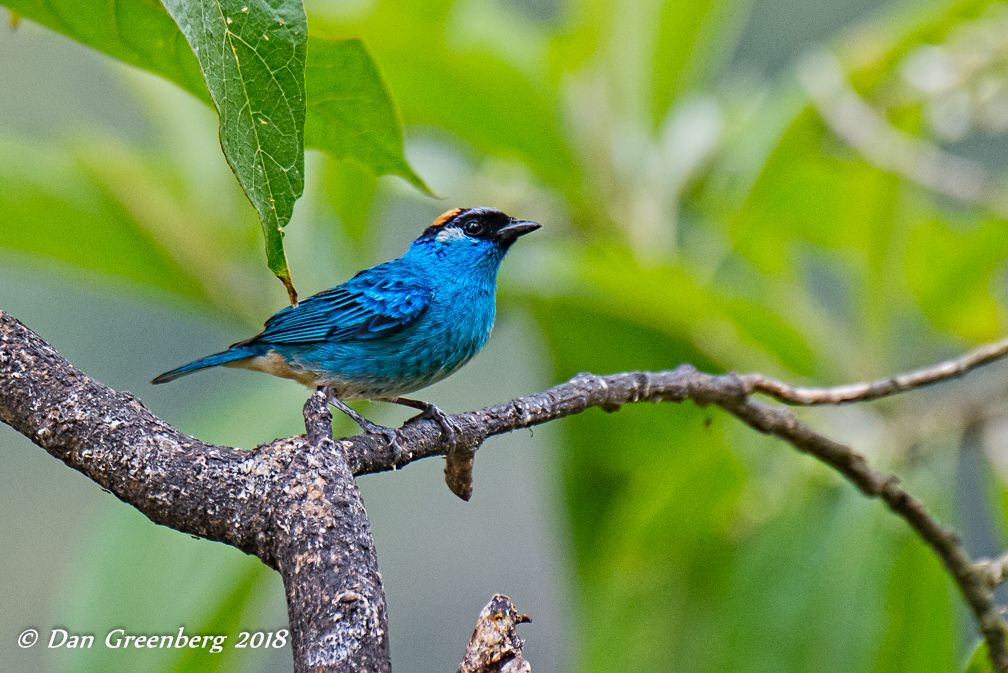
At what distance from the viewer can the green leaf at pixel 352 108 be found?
4.07ft

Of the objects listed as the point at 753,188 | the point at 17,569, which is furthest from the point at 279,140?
the point at 17,569

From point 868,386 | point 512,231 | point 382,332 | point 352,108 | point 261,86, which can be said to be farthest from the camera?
point 512,231

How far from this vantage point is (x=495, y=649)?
0.97 m

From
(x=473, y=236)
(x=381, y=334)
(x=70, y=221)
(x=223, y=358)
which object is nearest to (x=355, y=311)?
(x=381, y=334)

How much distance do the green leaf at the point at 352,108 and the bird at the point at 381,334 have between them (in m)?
0.74

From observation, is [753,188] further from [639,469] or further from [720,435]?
[639,469]

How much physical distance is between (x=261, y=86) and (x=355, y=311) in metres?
1.22

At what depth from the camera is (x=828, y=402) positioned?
5.68ft

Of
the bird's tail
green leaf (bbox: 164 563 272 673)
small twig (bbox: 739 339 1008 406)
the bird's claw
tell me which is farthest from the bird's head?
green leaf (bbox: 164 563 272 673)

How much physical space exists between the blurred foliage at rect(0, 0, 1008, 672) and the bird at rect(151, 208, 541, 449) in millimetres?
545

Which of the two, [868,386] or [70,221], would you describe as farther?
[70,221]

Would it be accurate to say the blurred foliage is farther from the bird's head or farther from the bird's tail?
the bird's tail

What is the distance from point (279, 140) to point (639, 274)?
72.6 inches

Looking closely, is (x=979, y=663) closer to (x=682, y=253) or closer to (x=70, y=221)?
(x=682, y=253)
